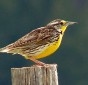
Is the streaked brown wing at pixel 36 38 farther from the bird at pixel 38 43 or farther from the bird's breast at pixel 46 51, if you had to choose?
the bird's breast at pixel 46 51

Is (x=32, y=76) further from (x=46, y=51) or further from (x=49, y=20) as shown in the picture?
(x=49, y=20)

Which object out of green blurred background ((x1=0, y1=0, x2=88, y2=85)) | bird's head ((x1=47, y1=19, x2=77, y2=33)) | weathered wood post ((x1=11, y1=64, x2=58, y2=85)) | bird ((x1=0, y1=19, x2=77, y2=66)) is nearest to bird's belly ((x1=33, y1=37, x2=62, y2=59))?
bird ((x1=0, y1=19, x2=77, y2=66))

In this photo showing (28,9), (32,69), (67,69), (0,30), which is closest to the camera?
(32,69)

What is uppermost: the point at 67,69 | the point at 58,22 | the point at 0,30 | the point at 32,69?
the point at 0,30

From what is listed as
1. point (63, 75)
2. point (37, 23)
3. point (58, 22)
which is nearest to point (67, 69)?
point (63, 75)

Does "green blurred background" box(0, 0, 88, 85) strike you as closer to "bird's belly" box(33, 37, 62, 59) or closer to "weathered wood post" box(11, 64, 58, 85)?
"bird's belly" box(33, 37, 62, 59)

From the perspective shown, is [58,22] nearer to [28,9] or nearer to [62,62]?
[62,62]

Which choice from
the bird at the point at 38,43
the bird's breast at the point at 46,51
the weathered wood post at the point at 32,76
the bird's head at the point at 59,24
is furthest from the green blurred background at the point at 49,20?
the weathered wood post at the point at 32,76

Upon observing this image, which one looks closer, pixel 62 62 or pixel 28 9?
pixel 62 62
